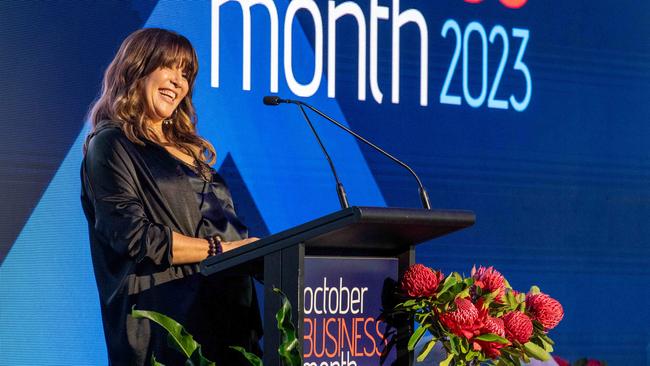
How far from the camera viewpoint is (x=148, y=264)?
9.75 feet

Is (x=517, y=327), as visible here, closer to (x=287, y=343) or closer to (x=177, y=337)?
(x=287, y=343)

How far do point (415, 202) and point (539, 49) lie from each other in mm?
911

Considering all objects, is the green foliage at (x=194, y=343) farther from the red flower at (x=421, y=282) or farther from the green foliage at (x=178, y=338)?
the red flower at (x=421, y=282)

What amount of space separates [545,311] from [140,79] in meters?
1.46

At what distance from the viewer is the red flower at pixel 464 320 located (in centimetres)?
206

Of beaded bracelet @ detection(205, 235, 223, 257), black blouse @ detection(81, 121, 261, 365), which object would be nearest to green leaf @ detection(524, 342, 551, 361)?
black blouse @ detection(81, 121, 261, 365)

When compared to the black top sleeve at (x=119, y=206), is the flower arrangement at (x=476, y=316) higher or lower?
lower

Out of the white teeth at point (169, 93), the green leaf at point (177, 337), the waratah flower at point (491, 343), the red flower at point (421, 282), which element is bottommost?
the waratah flower at point (491, 343)

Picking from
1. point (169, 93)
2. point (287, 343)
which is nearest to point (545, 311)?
A: point (287, 343)

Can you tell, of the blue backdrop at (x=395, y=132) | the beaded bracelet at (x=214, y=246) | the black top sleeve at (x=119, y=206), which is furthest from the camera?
the blue backdrop at (x=395, y=132)

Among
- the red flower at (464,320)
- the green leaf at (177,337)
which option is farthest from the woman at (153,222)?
the green leaf at (177,337)

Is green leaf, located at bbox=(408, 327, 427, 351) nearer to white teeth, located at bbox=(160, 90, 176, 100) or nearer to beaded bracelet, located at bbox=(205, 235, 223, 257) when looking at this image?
beaded bracelet, located at bbox=(205, 235, 223, 257)

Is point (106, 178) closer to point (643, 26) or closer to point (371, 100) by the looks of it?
point (371, 100)

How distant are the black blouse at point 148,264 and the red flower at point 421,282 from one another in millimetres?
862
